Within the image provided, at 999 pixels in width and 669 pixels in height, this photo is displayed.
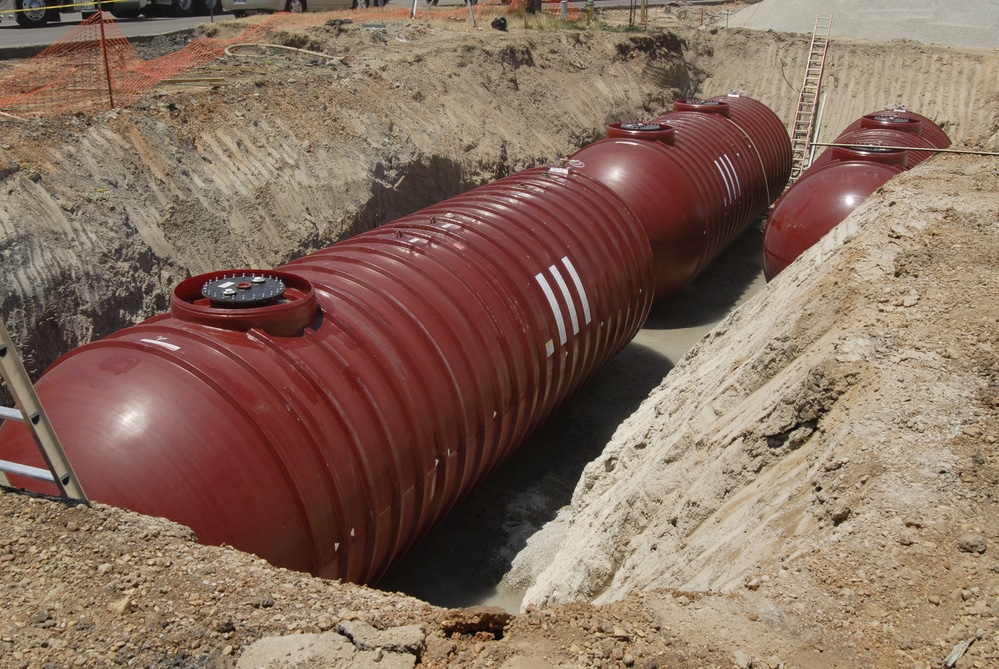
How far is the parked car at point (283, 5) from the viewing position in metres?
23.2

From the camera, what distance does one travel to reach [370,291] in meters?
6.23

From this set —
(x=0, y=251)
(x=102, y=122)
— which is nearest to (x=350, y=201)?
(x=102, y=122)

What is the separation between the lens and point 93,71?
13.8 meters

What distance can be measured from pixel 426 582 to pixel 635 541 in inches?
92.8

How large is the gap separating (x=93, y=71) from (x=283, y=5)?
35.1 ft

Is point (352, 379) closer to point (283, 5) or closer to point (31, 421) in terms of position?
point (31, 421)

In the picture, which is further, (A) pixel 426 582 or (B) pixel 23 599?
(A) pixel 426 582

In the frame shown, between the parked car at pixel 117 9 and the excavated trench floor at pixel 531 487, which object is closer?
the excavated trench floor at pixel 531 487

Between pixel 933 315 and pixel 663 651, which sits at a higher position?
pixel 933 315

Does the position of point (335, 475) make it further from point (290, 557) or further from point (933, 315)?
point (933, 315)

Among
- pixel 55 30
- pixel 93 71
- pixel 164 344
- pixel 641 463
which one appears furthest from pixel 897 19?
pixel 164 344

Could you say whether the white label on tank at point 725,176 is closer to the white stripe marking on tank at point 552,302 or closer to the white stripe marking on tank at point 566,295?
the white stripe marking on tank at point 566,295

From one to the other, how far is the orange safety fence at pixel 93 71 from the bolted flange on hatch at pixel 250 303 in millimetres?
6544

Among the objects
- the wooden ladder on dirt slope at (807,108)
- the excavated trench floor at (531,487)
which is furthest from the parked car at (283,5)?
the excavated trench floor at (531,487)
